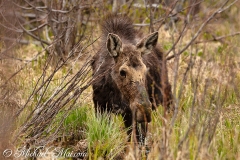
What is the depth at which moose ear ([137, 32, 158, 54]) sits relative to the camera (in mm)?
6156

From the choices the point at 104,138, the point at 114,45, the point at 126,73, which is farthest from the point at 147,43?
the point at 104,138

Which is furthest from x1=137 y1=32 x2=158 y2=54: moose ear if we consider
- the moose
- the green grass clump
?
the green grass clump

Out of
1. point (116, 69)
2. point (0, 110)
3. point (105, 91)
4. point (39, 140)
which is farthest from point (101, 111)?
point (0, 110)

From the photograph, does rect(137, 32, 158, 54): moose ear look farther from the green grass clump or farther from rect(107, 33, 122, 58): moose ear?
the green grass clump

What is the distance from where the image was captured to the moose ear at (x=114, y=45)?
5.96 meters

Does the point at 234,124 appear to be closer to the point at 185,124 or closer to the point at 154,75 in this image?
the point at 185,124

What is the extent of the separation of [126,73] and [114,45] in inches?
18.8

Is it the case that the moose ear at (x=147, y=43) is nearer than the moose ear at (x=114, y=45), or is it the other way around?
the moose ear at (x=114, y=45)

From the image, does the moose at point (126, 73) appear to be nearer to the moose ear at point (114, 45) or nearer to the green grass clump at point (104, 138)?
the moose ear at point (114, 45)

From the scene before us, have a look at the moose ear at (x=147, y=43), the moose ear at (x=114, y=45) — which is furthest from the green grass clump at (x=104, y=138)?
the moose ear at (x=147, y=43)

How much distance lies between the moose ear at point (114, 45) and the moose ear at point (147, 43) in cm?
30

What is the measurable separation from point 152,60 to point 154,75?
0.22m

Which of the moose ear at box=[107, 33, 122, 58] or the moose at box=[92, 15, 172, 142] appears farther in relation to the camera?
the moose ear at box=[107, 33, 122, 58]

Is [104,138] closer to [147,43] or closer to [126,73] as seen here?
[126,73]
